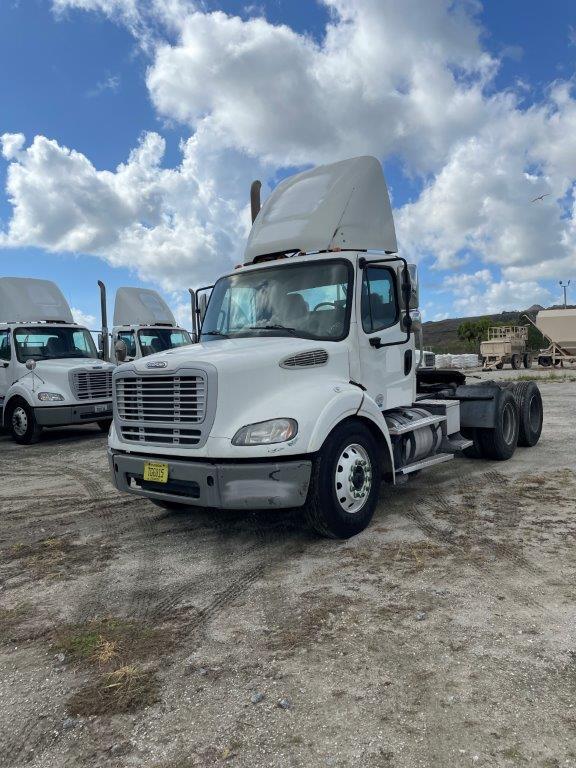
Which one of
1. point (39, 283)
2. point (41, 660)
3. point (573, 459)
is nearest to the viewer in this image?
point (41, 660)

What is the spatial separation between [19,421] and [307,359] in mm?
9367

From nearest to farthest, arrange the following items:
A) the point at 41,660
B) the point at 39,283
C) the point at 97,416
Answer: the point at 41,660 → the point at 97,416 → the point at 39,283

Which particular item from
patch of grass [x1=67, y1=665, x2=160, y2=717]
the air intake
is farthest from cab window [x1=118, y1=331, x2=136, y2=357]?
patch of grass [x1=67, y1=665, x2=160, y2=717]

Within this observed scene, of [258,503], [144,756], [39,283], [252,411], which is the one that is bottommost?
[144,756]

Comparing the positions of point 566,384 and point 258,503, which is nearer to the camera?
point 258,503

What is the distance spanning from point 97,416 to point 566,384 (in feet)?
60.3

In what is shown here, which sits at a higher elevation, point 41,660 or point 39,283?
point 39,283

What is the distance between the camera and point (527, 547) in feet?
16.3

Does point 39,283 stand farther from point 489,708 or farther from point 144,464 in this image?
point 489,708

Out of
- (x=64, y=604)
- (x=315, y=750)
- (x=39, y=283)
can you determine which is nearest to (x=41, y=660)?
(x=64, y=604)

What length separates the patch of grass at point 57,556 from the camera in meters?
4.87

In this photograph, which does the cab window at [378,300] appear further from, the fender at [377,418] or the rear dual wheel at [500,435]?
the rear dual wheel at [500,435]

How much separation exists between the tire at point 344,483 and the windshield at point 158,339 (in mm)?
10668

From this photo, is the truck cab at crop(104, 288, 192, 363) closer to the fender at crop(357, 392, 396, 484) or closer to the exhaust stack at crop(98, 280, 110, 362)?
the exhaust stack at crop(98, 280, 110, 362)
